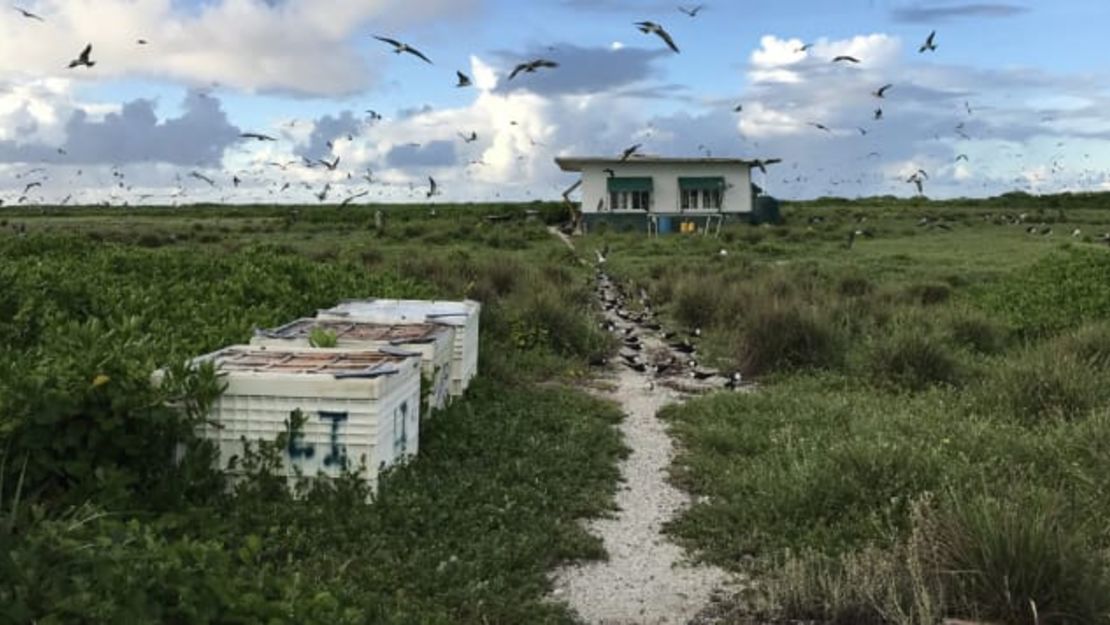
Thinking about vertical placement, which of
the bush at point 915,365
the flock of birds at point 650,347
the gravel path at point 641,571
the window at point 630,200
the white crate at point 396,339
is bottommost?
the gravel path at point 641,571

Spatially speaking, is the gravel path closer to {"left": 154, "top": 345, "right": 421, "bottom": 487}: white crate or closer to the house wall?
{"left": 154, "top": 345, "right": 421, "bottom": 487}: white crate

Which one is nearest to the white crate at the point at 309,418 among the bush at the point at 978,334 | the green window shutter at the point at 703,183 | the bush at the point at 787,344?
the bush at the point at 787,344

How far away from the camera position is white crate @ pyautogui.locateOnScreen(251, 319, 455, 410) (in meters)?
9.00

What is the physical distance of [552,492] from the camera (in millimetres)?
7645

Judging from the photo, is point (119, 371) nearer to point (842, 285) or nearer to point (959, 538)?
point (959, 538)

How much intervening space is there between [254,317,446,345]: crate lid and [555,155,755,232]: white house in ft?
110

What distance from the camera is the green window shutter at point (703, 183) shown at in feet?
146

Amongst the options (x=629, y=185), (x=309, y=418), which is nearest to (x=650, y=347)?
(x=309, y=418)

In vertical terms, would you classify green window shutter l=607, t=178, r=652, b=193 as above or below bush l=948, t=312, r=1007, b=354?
above

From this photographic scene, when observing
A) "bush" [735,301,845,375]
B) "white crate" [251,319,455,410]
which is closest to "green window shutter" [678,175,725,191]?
"bush" [735,301,845,375]

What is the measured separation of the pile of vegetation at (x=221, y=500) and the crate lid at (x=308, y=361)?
34cm

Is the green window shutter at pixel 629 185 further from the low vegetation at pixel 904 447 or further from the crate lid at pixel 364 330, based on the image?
the crate lid at pixel 364 330

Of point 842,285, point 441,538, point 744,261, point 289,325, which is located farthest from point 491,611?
point 744,261

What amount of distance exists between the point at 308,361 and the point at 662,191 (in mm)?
37550
